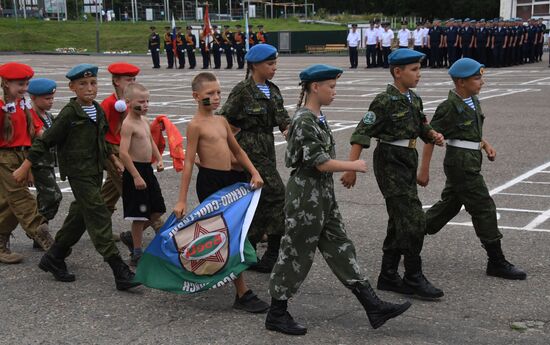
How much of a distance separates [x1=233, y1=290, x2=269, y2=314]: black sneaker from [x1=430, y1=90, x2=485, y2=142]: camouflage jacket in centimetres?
199

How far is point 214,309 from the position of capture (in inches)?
219

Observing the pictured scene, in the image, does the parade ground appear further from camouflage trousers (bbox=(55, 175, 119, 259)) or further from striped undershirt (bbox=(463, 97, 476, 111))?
striped undershirt (bbox=(463, 97, 476, 111))

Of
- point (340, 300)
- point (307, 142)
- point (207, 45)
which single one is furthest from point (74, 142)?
point (207, 45)

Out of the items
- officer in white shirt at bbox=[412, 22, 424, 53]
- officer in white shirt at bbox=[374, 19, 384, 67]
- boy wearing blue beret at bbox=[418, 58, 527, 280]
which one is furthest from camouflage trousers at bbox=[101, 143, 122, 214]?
officer in white shirt at bbox=[374, 19, 384, 67]

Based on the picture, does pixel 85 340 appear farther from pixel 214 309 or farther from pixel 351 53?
pixel 351 53

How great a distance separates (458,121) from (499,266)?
1.16 metres

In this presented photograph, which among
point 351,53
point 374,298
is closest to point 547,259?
point 374,298

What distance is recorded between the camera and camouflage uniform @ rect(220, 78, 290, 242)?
6.39 m

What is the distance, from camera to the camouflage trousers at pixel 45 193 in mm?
7219

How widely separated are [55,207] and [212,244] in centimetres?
247

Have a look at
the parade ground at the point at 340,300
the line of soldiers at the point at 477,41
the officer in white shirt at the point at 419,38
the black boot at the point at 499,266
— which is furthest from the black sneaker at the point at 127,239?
the officer in white shirt at the point at 419,38

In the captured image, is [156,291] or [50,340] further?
[156,291]

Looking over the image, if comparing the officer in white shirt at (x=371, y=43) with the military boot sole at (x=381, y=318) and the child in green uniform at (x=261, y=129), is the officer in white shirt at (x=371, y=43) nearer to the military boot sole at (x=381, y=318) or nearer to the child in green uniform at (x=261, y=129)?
Result: the child in green uniform at (x=261, y=129)

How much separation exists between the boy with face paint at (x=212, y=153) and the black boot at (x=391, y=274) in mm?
957
